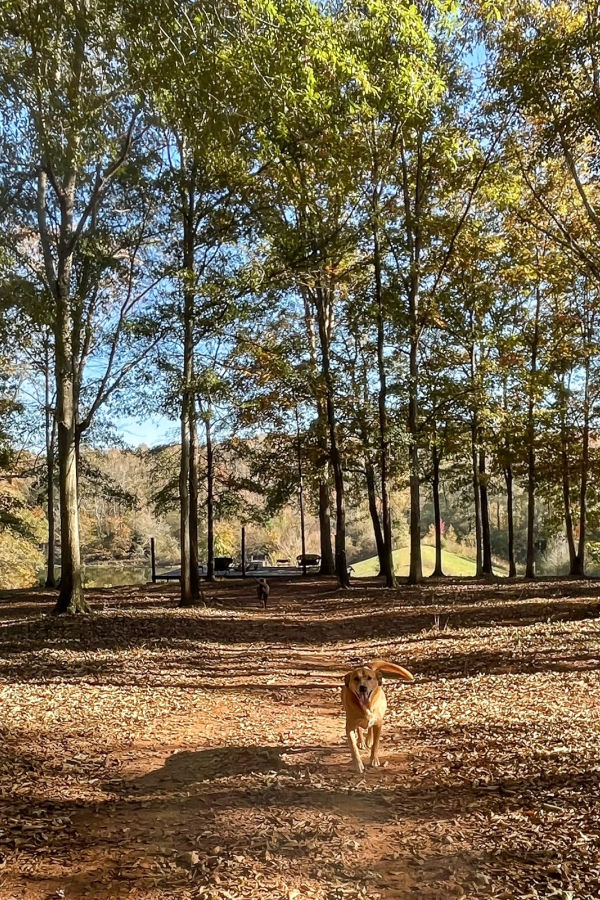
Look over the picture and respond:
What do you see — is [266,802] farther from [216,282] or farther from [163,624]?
[216,282]

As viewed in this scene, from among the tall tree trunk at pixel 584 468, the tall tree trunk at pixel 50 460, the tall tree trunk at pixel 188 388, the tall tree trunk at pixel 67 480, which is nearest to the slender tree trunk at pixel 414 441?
the tall tree trunk at pixel 188 388

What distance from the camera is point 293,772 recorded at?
185 inches

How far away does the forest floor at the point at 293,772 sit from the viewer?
10.5ft

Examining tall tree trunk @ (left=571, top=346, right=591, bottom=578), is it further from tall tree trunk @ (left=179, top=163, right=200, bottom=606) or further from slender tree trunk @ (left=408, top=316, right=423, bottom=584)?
tall tree trunk @ (left=179, top=163, right=200, bottom=606)

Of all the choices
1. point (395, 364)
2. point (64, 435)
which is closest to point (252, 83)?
point (64, 435)

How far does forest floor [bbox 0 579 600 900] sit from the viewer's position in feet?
10.5

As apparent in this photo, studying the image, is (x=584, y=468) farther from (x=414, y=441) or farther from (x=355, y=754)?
(x=355, y=754)

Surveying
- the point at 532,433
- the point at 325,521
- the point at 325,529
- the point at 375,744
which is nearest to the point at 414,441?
the point at 532,433

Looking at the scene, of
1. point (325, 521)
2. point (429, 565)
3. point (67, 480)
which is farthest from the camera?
point (429, 565)

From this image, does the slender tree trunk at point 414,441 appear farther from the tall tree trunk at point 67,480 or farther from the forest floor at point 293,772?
the tall tree trunk at point 67,480

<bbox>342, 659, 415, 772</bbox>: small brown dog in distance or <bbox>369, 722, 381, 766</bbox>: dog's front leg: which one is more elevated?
<bbox>342, 659, 415, 772</bbox>: small brown dog in distance

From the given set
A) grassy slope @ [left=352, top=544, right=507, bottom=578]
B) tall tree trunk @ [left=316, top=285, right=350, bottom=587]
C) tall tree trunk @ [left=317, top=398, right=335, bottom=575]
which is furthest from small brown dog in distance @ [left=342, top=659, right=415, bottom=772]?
grassy slope @ [left=352, top=544, right=507, bottom=578]

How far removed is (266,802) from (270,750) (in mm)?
1155

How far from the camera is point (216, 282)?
505 inches
